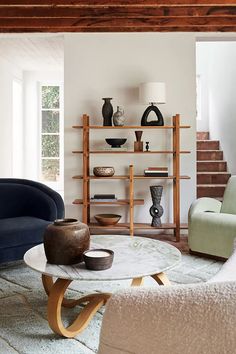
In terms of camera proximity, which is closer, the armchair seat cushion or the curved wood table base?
the curved wood table base

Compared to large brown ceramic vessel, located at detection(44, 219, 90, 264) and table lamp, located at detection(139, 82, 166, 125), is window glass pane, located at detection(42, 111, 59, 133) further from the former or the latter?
large brown ceramic vessel, located at detection(44, 219, 90, 264)

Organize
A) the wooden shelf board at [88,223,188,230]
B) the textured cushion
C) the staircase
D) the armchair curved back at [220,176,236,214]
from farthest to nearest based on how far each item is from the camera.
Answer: the staircase < the wooden shelf board at [88,223,188,230] < the armchair curved back at [220,176,236,214] < the textured cushion

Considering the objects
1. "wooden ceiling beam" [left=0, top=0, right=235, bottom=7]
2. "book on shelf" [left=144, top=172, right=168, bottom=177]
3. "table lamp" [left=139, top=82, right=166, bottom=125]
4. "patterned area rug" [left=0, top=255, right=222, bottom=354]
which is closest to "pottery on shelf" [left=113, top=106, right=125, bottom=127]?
"table lamp" [left=139, top=82, right=166, bottom=125]

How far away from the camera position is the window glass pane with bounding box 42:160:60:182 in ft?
26.2

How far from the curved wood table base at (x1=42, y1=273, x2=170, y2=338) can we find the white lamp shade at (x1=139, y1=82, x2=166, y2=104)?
265cm

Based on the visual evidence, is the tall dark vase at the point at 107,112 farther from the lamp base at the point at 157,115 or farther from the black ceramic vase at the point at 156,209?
the black ceramic vase at the point at 156,209

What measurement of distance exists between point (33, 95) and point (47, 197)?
4.61m

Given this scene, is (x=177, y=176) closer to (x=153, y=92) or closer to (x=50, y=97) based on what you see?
(x=153, y=92)

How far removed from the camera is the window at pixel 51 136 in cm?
796

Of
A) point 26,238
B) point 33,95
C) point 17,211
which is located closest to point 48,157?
point 33,95

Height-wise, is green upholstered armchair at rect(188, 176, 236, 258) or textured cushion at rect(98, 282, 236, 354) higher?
textured cushion at rect(98, 282, 236, 354)

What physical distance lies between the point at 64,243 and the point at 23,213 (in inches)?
70.1

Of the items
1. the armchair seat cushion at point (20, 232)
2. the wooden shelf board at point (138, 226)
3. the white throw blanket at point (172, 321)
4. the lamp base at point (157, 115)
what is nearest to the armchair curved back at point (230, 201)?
the wooden shelf board at point (138, 226)

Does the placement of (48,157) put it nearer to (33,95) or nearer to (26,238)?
(33,95)
